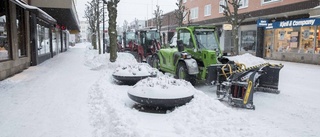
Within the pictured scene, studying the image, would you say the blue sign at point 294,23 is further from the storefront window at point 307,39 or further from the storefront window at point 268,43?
the storefront window at point 268,43

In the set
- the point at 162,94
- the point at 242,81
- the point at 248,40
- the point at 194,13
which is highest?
the point at 194,13

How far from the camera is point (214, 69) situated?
311 inches

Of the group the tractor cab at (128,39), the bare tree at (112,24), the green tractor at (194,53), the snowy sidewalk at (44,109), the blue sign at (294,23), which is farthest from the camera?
the tractor cab at (128,39)

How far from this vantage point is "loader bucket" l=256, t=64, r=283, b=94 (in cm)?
789

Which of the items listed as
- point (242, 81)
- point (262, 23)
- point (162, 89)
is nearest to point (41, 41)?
point (162, 89)

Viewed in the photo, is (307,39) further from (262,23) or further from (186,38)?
(186,38)

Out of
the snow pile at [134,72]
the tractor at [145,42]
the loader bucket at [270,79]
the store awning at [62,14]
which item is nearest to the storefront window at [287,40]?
the tractor at [145,42]

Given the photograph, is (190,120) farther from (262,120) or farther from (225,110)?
(262,120)

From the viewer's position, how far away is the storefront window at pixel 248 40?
985 inches

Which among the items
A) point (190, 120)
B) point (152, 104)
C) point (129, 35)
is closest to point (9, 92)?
point (152, 104)

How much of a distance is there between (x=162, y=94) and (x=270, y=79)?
416cm

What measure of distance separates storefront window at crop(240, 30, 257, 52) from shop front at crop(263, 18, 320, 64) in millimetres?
1618

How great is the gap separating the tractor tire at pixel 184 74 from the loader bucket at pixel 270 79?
220cm

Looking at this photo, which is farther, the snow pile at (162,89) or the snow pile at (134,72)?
the snow pile at (134,72)
